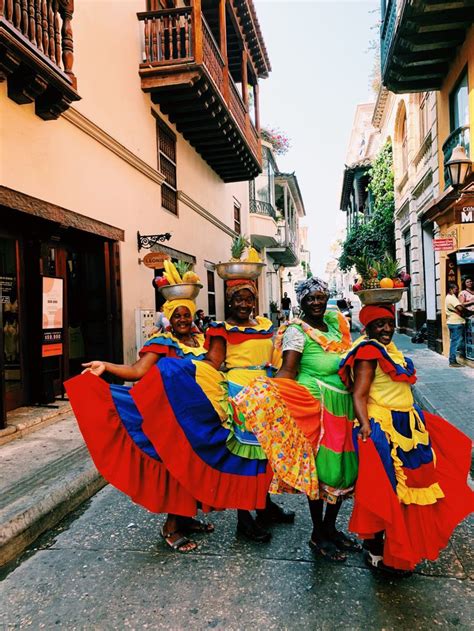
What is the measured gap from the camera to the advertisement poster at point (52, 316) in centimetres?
677

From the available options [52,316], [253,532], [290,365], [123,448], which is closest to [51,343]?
[52,316]

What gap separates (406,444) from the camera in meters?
2.66

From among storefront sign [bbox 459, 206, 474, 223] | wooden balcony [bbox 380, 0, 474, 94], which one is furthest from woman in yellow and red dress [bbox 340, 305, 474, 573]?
wooden balcony [bbox 380, 0, 474, 94]

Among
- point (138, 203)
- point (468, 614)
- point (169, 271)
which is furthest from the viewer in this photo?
point (138, 203)

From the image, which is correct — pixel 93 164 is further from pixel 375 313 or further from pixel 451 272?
pixel 451 272

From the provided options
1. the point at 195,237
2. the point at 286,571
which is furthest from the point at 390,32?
the point at 286,571

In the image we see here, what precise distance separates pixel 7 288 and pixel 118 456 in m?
4.52

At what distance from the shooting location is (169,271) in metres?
4.02

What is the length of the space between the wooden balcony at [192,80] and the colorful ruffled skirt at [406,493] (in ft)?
29.3

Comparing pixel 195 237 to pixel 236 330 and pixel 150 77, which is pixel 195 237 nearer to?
pixel 150 77

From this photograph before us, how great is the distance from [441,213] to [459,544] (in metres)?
8.46

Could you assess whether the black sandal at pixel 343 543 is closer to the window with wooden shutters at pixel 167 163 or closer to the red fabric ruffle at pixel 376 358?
the red fabric ruffle at pixel 376 358

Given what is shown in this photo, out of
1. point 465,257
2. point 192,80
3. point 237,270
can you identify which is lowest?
point 237,270

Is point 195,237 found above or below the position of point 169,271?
above
